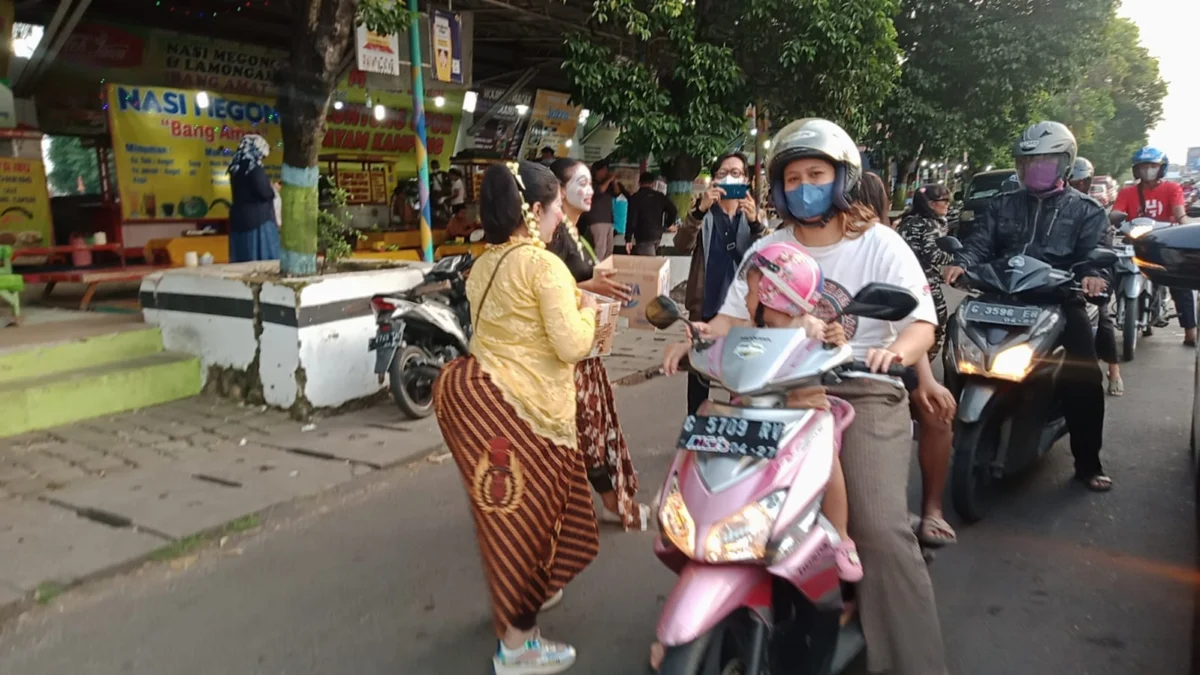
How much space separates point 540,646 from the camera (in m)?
2.78

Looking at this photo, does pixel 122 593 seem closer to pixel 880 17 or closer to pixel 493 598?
pixel 493 598

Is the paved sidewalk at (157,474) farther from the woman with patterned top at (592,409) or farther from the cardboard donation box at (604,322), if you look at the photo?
the cardboard donation box at (604,322)

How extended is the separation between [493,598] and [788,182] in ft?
5.20

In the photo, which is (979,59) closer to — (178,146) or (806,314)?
(178,146)

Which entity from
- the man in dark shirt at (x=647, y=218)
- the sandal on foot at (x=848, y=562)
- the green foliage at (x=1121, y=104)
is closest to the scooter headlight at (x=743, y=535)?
the sandal on foot at (x=848, y=562)

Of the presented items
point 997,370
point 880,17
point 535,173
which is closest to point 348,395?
point 535,173

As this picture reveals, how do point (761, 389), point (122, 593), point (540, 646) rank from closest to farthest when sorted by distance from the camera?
1. point (761, 389)
2. point (540, 646)
3. point (122, 593)

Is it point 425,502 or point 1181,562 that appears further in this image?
point 425,502

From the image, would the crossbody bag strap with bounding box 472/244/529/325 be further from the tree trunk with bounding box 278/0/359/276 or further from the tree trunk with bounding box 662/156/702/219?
the tree trunk with bounding box 662/156/702/219

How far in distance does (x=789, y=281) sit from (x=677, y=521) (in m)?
0.69

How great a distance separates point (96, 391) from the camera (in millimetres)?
5590

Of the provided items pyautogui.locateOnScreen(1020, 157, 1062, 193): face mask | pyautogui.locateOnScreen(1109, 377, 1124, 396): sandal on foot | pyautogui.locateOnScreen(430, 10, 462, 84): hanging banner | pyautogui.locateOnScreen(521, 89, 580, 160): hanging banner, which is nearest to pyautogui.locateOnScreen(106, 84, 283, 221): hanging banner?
pyautogui.locateOnScreen(430, 10, 462, 84): hanging banner

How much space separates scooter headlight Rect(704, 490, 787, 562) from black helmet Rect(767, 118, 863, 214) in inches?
40.3

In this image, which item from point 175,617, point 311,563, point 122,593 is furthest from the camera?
point 311,563
